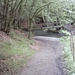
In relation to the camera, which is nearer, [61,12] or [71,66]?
[71,66]

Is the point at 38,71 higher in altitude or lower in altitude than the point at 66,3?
lower

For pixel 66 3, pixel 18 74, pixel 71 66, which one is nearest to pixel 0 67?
pixel 18 74

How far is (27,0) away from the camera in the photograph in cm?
2092

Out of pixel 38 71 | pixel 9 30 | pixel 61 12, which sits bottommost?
pixel 38 71

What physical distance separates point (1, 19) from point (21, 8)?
256 cm

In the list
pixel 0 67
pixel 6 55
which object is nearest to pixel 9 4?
pixel 6 55

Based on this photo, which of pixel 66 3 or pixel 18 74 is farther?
Result: pixel 66 3

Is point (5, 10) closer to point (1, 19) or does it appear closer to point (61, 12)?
point (1, 19)

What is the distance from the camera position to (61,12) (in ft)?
78.6

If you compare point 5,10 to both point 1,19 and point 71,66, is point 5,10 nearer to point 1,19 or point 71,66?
point 1,19

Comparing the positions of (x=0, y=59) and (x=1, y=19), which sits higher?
(x=1, y=19)

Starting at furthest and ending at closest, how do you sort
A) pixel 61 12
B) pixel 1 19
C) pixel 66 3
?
pixel 61 12, pixel 1 19, pixel 66 3

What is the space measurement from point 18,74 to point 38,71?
45.9 inches

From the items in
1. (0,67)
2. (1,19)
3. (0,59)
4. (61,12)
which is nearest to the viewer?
(0,67)
